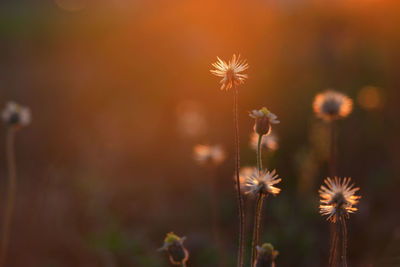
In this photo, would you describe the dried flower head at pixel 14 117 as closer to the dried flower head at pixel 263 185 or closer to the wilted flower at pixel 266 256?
the dried flower head at pixel 263 185

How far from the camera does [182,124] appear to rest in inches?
246

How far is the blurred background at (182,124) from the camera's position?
466 cm

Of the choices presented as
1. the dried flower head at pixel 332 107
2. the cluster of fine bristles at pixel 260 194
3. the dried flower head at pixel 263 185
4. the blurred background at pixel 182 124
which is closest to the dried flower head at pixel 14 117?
the blurred background at pixel 182 124

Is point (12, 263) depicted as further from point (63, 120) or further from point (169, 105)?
point (169, 105)

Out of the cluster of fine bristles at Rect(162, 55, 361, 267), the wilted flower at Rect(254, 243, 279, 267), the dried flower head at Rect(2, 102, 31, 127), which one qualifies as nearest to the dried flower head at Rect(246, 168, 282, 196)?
the cluster of fine bristles at Rect(162, 55, 361, 267)

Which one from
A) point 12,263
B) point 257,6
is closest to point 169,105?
point 12,263

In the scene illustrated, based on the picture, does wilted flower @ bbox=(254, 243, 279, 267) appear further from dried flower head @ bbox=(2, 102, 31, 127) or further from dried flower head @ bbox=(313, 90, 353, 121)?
Result: dried flower head @ bbox=(2, 102, 31, 127)

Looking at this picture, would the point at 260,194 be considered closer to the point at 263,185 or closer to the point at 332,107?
the point at 263,185

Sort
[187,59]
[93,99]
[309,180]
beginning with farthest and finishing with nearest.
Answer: [187,59] < [93,99] < [309,180]

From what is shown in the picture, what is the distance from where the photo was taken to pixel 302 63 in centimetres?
810

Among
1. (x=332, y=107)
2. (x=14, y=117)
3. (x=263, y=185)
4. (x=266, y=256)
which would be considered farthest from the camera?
(x=14, y=117)

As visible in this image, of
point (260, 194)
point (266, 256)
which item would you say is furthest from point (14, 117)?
point (266, 256)

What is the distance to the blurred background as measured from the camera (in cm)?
466

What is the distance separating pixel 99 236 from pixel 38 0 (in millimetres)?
11810
